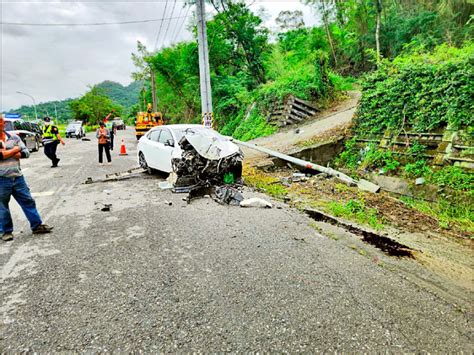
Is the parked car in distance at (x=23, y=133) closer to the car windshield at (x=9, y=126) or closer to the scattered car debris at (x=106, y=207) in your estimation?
the car windshield at (x=9, y=126)

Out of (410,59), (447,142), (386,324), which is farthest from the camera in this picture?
(410,59)

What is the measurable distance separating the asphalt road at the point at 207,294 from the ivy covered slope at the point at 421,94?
193 inches

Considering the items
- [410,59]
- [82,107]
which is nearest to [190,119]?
[410,59]

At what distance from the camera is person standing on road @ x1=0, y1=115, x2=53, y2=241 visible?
4.45m

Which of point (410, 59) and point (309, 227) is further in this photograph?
point (410, 59)

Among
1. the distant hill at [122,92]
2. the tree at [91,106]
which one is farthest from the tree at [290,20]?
the distant hill at [122,92]

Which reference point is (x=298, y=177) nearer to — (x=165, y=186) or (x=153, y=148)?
(x=165, y=186)

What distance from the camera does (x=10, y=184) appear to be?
4.54 metres

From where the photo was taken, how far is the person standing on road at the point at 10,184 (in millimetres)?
4453

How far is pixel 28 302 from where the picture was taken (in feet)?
9.89

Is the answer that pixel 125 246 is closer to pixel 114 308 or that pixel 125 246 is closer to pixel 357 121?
pixel 114 308

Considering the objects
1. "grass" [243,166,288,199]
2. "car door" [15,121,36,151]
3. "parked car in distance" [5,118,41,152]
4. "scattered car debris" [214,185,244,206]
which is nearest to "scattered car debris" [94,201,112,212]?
"scattered car debris" [214,185,244,206]

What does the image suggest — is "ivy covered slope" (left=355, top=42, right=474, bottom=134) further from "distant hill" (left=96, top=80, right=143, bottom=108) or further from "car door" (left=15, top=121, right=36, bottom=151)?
"distant hill" (left=96, top=80, right=143, bottom=108)

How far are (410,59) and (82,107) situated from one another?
67.7 metres
